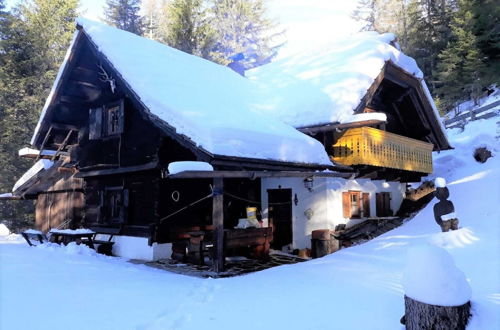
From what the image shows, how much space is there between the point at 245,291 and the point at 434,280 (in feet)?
11.6

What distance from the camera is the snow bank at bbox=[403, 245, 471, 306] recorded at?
407 centimetres

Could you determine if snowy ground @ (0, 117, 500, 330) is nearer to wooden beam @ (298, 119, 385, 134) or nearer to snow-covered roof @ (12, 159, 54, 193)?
wooden beam @ (298, 119, 385, 134)

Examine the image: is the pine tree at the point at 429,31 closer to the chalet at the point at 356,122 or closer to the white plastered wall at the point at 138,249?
the chalet at the point at 356,122

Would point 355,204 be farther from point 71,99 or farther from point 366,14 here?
point 366,14

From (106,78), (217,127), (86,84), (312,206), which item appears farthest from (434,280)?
(86,84)

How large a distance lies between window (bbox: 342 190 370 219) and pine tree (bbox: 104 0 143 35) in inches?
1405

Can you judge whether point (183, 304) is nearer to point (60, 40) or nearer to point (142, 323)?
point (142, 323)

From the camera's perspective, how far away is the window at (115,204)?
41.0ft

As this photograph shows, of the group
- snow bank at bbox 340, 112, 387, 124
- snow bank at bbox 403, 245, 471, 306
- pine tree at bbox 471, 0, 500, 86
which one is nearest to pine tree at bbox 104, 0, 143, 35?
snow bank at bbox 340, 112, 387, 124

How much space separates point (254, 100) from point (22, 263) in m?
9.56

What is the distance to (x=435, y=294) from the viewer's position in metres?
4.07

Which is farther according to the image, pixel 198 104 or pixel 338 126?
pixel 338 126

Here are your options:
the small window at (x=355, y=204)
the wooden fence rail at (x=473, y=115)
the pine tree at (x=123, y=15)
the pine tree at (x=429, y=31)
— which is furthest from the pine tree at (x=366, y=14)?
the small window at (x=355, y=204)

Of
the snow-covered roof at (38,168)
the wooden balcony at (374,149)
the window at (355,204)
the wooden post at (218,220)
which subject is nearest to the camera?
the wooden post at (218,220)
